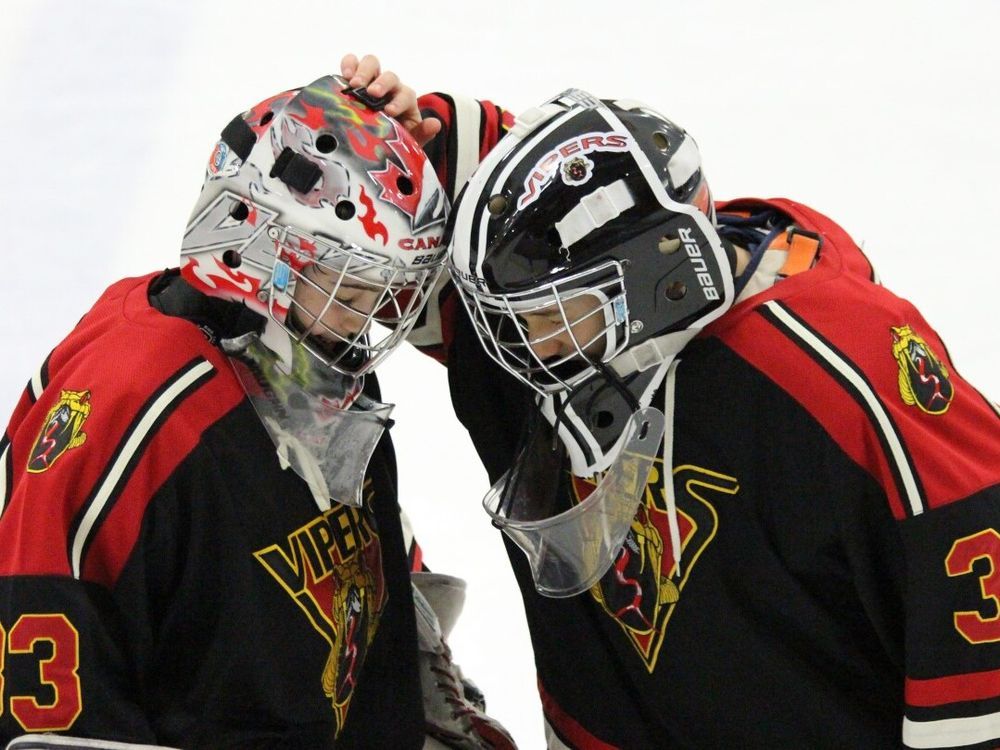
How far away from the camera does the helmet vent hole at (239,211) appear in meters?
1.86

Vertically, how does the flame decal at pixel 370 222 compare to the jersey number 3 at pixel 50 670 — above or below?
above

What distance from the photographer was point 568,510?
6.58ft

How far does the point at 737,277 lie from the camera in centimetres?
188

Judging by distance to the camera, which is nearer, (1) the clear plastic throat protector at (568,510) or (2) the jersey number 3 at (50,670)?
(2) the jersey number 3 at (50,670)

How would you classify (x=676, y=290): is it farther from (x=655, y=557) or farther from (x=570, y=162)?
(x=655, y=557)

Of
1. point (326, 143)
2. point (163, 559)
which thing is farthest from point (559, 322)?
point (163, 559)

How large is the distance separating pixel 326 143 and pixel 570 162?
1.00 feet

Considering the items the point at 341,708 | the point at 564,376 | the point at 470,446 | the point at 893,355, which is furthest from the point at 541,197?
the point at 470,446

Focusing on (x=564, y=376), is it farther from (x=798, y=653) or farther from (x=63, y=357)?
(x=63, y=357)

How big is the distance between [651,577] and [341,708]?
1.61 ft

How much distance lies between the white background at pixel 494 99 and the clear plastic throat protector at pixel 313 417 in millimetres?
1048

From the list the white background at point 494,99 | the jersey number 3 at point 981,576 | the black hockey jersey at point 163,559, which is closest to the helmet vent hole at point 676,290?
Answer: the jersey number 3 at point 981,576

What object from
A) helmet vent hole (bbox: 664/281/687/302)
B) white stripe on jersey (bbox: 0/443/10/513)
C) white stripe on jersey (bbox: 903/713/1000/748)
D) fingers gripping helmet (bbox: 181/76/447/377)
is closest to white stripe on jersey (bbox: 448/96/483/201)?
fingers gripping helmet (bbox: 181/76/447/377)

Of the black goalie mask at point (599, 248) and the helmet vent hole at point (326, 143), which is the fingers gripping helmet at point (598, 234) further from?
the helmet vent hole at point (326, 143)
